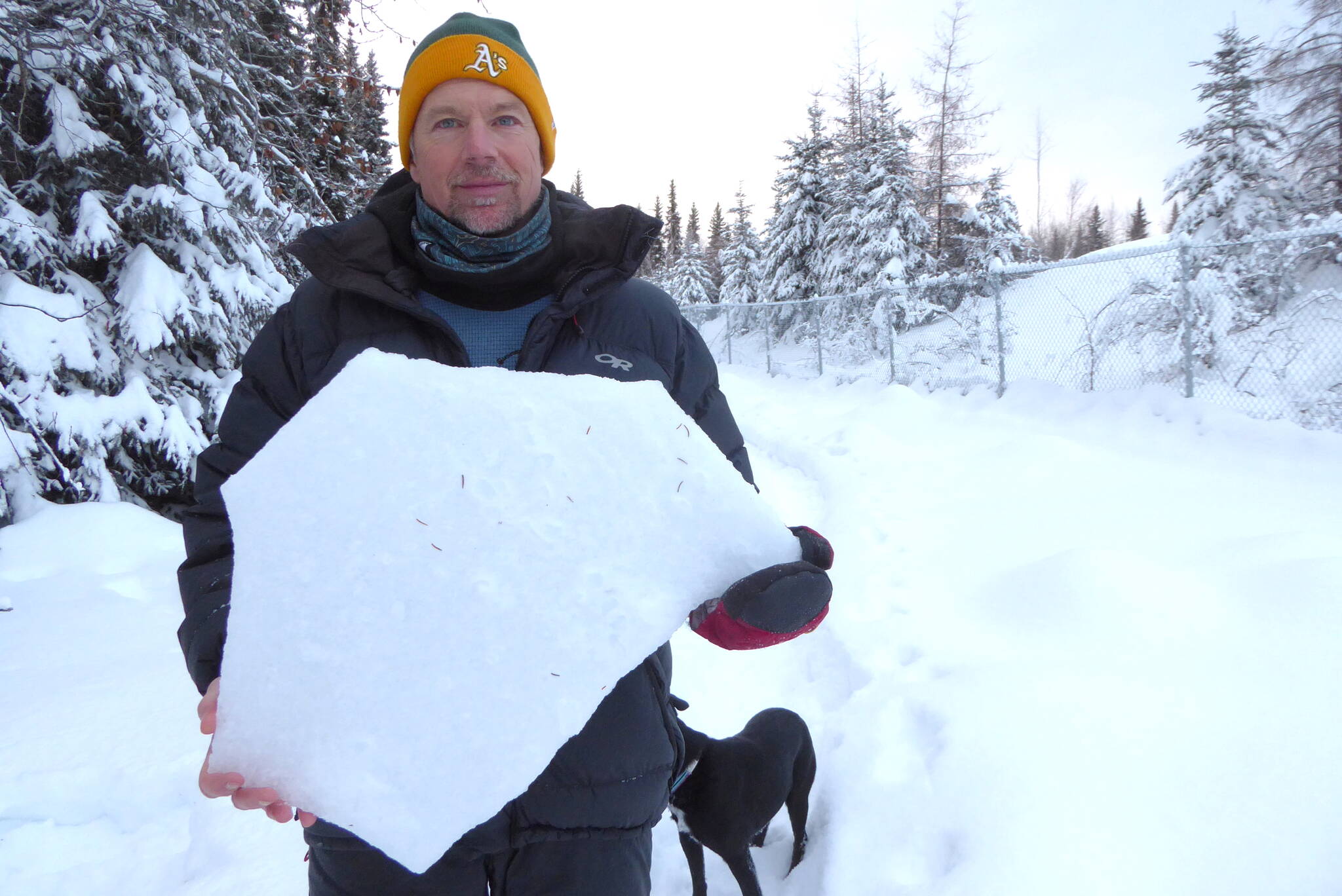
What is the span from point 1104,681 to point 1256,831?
691 mm

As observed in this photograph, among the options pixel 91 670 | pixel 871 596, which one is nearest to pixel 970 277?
pixel 871 596

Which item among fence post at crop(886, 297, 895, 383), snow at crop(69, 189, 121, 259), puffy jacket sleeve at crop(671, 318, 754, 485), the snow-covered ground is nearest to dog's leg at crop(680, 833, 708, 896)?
the snow-covered ground

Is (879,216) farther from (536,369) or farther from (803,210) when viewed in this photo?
(536,369)

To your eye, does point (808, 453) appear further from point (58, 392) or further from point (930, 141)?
point (930, 141)

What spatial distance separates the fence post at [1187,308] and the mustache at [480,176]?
19.8 feet

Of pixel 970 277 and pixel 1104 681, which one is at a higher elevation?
pixel 970 277

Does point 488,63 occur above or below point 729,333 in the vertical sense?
above

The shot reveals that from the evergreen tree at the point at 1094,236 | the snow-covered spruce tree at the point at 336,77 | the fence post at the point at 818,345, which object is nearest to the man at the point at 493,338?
the snow-covered spruce tree at the point at 336,77

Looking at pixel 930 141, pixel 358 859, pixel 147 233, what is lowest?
pixel 358 859

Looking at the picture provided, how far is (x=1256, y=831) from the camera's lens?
157 centimetres

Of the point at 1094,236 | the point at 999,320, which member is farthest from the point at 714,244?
the point at 999,320

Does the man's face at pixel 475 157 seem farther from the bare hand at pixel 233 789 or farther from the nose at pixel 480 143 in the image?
the bare hand at pixel 233 789

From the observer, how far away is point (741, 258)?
34406mm

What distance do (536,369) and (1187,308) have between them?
20.0 feet
